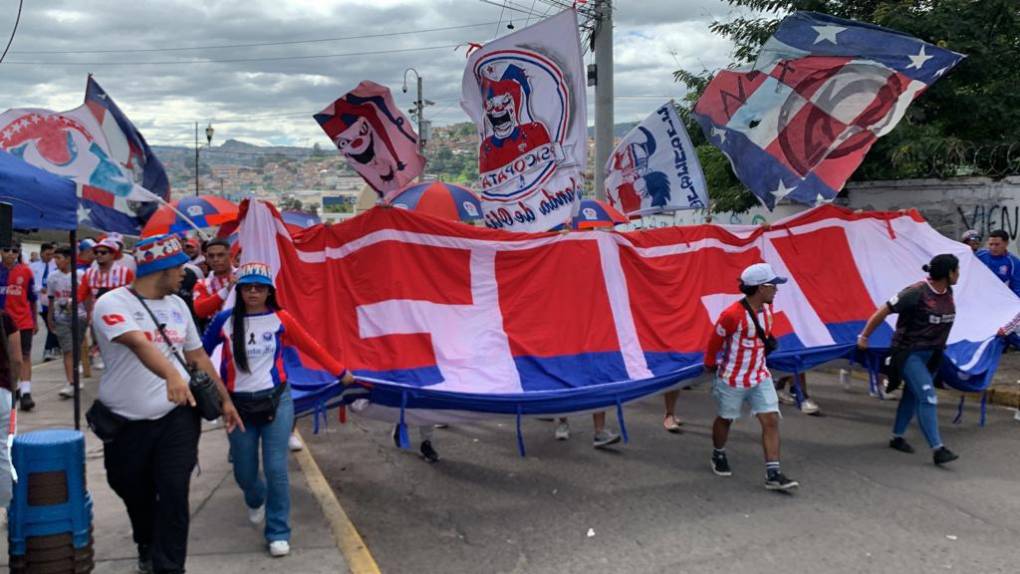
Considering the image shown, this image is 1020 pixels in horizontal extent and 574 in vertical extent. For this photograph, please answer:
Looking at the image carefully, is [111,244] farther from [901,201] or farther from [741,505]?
[901,201]

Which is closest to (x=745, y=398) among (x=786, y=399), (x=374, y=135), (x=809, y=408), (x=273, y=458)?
(x=809, y=408)

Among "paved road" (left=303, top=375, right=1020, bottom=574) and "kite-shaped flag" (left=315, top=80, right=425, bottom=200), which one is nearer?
"paved road" (left=303, top=375, right=1020, bottom=574)

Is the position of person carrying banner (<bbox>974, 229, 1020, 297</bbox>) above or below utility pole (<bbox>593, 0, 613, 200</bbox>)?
below

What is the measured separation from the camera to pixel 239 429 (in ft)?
16.1

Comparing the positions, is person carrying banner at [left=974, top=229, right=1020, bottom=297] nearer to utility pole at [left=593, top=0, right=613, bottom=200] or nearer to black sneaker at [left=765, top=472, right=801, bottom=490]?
black sneaker at [left=765, top=472, right=801, bottom=490]

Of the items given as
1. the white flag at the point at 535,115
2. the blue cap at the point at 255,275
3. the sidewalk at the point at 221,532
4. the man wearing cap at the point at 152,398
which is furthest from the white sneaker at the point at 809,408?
the man wearing cap at the point at 152,398

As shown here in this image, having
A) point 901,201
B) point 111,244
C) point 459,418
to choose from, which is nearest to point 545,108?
point 459,418

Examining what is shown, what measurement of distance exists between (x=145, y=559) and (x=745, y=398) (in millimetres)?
4344

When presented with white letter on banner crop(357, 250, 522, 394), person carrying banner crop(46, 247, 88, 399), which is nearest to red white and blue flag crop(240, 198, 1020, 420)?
white letter on banner crop(357, 250, 522, 394)

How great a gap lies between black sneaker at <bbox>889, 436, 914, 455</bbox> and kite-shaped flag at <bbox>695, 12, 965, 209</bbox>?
2.46 m

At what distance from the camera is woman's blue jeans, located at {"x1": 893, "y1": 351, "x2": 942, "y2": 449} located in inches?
275

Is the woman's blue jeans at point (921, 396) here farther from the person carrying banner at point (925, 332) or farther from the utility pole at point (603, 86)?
the utility pole at point (603, 86)

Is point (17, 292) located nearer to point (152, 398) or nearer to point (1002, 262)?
point (152, 398)

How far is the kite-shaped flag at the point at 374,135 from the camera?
8.32m
